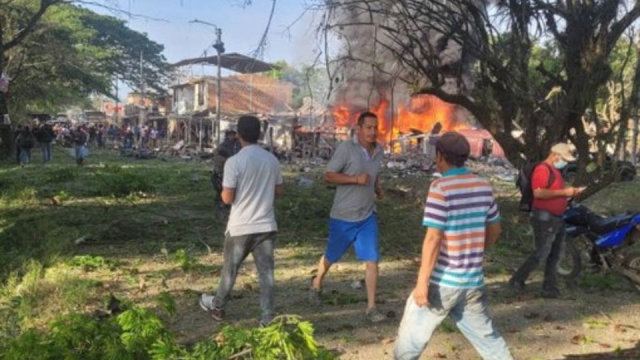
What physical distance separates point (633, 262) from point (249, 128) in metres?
4.44

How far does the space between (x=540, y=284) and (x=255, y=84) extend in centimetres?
4558

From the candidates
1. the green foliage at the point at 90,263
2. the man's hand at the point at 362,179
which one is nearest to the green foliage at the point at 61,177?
the green foliage at the point at 90,263

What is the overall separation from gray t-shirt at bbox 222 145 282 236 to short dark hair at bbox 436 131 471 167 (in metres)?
1.67

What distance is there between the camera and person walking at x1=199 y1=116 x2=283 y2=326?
458cm

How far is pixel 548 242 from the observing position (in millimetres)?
5844

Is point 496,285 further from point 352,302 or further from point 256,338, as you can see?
point 256,338

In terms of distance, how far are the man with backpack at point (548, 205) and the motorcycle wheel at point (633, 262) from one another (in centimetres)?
93

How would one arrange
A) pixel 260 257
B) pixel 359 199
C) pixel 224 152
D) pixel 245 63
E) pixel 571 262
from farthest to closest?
pixel 245 63 → pixel 224 152 → pixel 571 262 → pixel 359 199 → pixel 260 257

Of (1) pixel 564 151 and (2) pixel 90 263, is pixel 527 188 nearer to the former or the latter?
(1) pixel 564 151

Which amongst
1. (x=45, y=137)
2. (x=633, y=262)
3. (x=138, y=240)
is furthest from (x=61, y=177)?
(x=633, y=262)

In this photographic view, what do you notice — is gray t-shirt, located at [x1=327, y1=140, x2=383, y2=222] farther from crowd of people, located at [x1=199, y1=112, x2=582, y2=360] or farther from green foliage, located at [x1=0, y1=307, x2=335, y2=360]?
green foliage, located at [x1=0, y1=307, x2=335, y2=360]

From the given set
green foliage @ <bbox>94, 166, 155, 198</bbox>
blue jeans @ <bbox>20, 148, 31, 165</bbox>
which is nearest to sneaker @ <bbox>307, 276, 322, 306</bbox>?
green foliage @ <bbox>94, 166, 155, 198</bbox>

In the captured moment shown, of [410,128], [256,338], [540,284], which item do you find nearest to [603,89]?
[540,284]

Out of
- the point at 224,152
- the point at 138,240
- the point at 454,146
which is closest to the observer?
the point at 454,146
